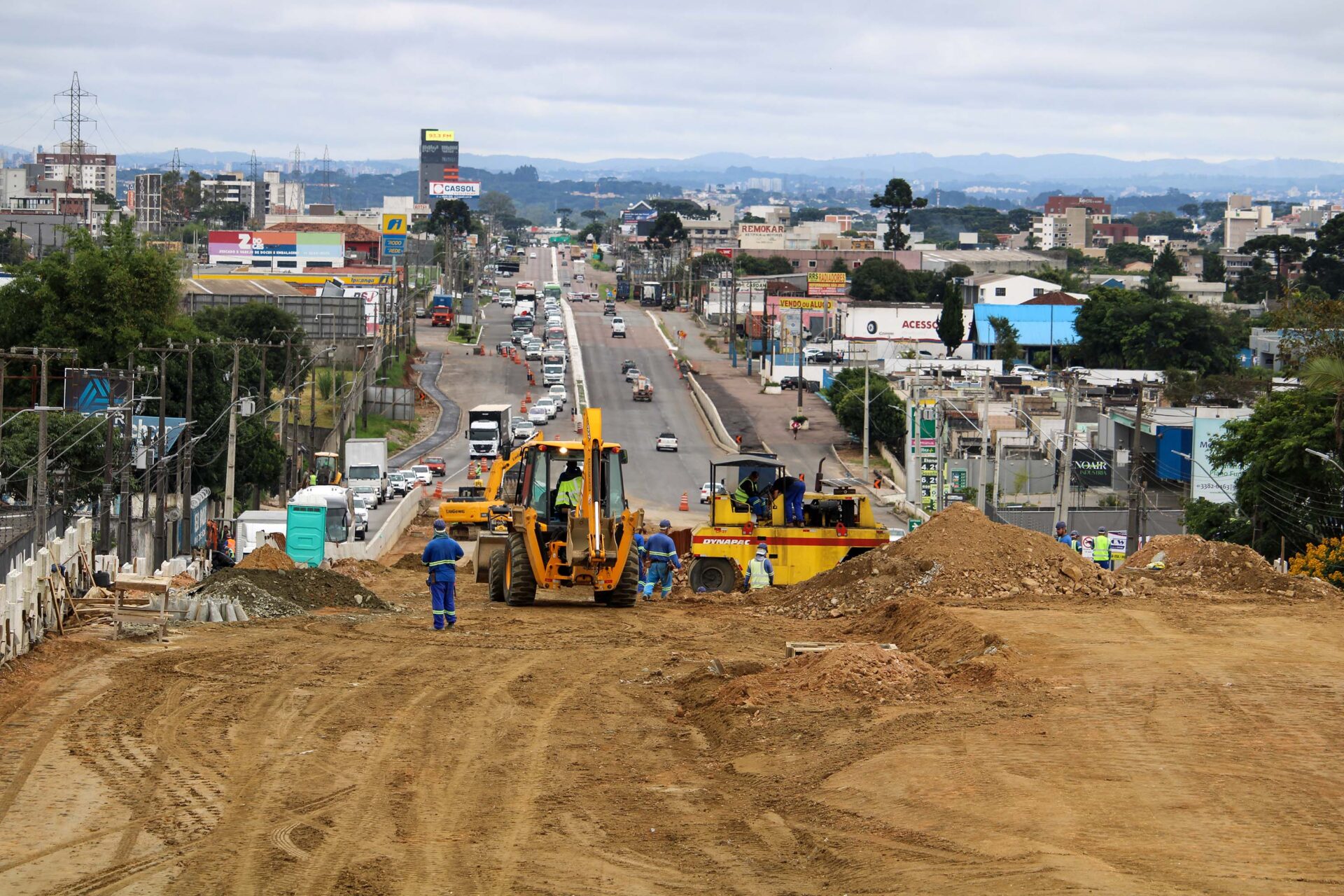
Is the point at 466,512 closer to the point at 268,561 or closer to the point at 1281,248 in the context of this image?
the point at 268,561

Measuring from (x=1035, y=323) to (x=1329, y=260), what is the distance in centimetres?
4404

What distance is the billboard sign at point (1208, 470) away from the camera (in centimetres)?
5447

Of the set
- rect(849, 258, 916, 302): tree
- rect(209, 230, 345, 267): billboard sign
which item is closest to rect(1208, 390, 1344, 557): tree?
rect(849, 258, 916, 302): tree

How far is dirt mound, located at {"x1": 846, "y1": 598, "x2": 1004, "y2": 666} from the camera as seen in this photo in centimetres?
1766

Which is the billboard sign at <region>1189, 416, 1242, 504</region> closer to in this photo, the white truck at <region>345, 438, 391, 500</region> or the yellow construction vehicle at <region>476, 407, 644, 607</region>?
the white truck at <region>345, 438, 391, 500</region>

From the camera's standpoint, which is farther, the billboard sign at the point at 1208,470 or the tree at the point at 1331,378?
the billboard sign at the point at 1208,470

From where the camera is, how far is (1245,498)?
44.8 meters

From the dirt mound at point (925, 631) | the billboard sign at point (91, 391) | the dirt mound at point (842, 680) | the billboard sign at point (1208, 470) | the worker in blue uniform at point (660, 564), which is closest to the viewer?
the dirt mound at point (842, 680)

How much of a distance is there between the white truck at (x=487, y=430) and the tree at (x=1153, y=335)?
196 feet

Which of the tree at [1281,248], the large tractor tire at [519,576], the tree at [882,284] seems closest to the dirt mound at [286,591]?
the large tractor tire at [519,576]

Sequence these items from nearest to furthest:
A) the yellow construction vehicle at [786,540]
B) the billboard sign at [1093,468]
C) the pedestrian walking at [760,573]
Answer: the pedestrian walking at [760,573] < the yellow construction vehicle at [786,540] < the billboard sign at [1093,468]

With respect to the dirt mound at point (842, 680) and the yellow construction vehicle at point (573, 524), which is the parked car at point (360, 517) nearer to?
the yellow construction vehicle at point (573, 524)

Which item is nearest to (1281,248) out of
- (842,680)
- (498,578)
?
(498,578)

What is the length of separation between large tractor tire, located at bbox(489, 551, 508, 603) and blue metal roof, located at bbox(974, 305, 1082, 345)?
105805 millimetres
